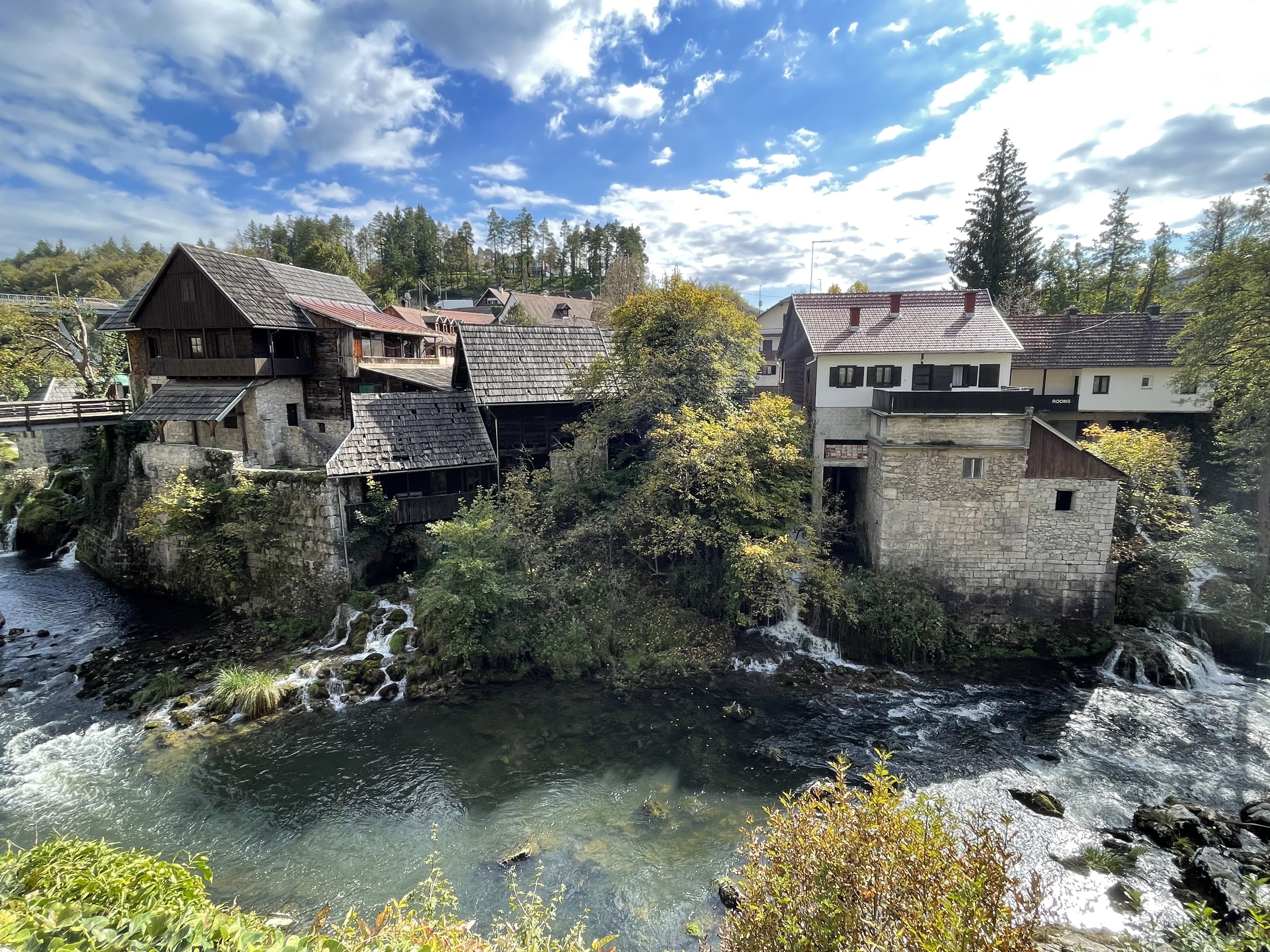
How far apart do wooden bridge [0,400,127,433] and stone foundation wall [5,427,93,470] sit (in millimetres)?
7994

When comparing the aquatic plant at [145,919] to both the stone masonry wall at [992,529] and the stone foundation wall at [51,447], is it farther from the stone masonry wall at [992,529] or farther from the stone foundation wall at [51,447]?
the stone foundation wall at [51,447]

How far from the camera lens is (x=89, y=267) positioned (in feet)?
267

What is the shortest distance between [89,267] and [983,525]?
109 meters

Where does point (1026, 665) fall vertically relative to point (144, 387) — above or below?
below

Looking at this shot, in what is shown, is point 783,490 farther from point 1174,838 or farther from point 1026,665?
point 1174,838

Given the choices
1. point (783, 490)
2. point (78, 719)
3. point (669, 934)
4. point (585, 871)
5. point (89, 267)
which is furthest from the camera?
point (89, 267)

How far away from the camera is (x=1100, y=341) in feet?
91.8

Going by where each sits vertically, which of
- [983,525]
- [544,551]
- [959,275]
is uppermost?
[959,275]

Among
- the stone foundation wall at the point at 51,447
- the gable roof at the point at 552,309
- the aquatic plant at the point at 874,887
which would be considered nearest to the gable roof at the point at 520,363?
the aquatic plant at the point at 874,887

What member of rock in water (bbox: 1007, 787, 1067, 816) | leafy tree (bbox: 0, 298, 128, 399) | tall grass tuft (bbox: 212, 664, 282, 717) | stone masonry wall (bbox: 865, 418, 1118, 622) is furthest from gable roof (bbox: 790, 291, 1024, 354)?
leafy tree (bbox: 0, 298, 128, 399)

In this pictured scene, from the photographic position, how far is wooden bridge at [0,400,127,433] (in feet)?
73.5

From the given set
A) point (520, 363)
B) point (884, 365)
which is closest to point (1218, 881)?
point (884, 365)

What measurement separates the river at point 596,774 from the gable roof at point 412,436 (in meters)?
7.85

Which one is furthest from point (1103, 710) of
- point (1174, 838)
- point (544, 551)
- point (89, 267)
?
point (89, 267)
